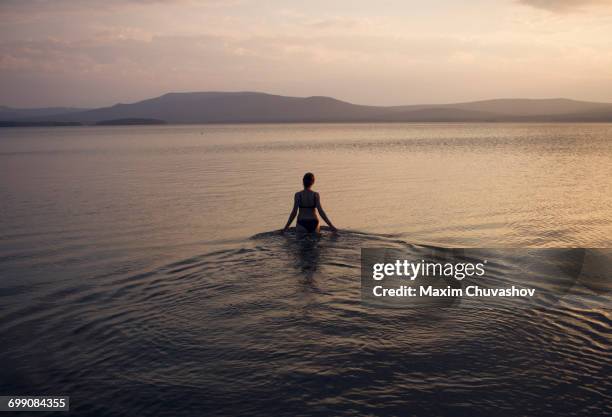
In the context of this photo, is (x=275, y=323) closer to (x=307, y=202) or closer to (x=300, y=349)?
(x=300, y=349)

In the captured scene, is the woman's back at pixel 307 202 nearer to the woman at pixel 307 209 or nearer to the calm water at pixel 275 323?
the woman at pixel 307 209

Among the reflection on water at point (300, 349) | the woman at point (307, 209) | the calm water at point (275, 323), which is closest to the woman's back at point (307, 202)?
the woman at point (307, 209)

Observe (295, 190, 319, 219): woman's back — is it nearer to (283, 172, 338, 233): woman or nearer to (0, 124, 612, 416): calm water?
(283, 172, 338, 233): woman

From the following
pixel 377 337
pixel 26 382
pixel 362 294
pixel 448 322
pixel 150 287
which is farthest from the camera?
pixel 150 287

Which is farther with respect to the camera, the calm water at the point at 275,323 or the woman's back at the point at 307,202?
the woman's back at the point at 307,202

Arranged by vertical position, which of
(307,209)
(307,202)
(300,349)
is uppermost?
(307,202)

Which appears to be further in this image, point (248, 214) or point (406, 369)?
point (248, 214)

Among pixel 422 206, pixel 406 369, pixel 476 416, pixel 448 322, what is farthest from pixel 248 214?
pixel 476 416

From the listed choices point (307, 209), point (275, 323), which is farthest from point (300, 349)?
point (307, 209)

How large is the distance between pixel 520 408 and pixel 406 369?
1635mm

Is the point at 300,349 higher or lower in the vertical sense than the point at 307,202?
lower

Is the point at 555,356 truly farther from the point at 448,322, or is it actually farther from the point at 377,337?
the point at 377,337

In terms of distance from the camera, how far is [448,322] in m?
8.98

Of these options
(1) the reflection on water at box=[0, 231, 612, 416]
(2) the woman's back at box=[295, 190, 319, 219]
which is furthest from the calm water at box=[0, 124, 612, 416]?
(2) the woman's back at box=[295, 190, 319, 219]
